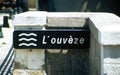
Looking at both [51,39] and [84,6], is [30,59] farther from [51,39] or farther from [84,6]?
[84,6]

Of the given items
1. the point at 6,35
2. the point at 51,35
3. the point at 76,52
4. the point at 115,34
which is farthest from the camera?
the point at 6,35

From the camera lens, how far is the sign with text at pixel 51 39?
176 inches

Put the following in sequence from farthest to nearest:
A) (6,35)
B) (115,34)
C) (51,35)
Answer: (6,35) < (51,35) < (115,34)

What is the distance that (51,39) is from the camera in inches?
176

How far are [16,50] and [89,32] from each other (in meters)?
1.01

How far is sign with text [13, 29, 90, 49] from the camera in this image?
14.6ft

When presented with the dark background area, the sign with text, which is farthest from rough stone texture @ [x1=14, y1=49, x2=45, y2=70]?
the dark background area

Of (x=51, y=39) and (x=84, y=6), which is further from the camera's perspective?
(x=84, y=6)

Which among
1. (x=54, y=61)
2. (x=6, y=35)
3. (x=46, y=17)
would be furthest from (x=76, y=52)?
(x=6, y=35)

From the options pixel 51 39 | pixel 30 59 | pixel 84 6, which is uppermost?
pixel 51 39

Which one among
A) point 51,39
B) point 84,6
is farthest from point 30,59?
point 84,6

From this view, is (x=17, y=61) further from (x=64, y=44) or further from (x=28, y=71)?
(x=64, y=44)

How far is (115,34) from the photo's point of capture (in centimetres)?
352

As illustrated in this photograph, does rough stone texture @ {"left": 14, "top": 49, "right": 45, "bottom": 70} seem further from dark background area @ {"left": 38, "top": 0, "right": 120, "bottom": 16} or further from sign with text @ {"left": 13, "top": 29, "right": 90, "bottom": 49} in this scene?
dark background area @ {"left": 38, "top": 0, "right": 120, "bottom": 16}
